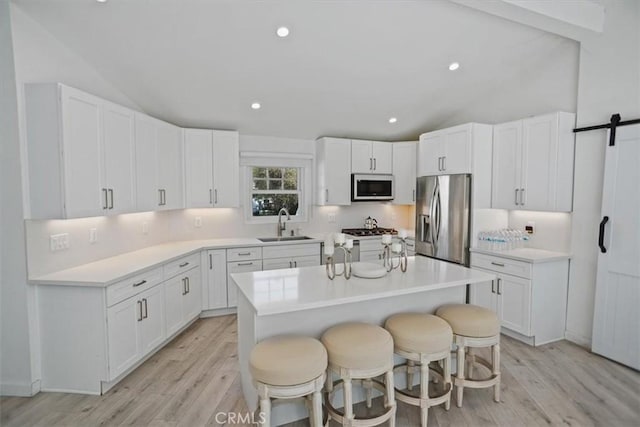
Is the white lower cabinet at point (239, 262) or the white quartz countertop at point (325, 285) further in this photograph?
the white lower cabinet at point (239, 262)

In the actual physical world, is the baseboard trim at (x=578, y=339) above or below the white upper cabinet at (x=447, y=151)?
below

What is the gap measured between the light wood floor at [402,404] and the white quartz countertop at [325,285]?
0.90m

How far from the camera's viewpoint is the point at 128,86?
346 centimetres

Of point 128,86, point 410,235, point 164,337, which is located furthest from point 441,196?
point 128,86

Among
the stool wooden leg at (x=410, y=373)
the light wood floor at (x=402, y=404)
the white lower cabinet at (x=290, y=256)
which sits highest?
the white lower cabinet at (x=290, y=256)

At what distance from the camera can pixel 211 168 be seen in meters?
4.30

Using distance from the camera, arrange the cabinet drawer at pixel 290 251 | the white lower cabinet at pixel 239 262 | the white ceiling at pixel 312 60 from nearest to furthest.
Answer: the white ceiling at pixel 312 60, the white lower cabinet at pixel 239 262, the cabinet drawer at pixel 290 251

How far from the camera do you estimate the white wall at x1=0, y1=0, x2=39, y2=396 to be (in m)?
2.43

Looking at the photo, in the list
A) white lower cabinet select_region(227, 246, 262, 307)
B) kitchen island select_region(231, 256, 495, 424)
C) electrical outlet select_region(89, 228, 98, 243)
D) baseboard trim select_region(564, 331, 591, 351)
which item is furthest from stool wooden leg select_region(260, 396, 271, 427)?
baseboard trim select_region(564, 331, 591, 351)

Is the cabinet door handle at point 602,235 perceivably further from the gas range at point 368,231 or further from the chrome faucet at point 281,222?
the chrome faucet at point 281,222

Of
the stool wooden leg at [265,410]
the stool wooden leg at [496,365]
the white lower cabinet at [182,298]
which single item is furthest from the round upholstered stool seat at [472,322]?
the white lower cabinet at [182,298]

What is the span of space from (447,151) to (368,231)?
1672 millimetres

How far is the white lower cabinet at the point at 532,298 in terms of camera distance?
332 centimetres

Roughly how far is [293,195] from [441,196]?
2166 mm
